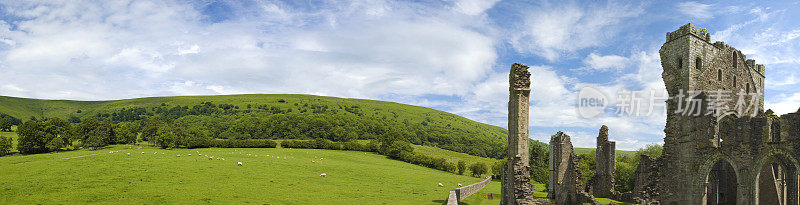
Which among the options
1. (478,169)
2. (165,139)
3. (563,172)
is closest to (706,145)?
(563,172)

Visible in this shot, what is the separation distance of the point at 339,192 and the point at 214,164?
63.5ft

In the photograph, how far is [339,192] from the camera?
33.4 m

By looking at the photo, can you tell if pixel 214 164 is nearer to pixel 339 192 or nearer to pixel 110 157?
pixel 110 157

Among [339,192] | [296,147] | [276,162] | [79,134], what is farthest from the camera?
[296,147]

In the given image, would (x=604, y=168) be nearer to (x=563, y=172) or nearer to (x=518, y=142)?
(x=563, y=172)

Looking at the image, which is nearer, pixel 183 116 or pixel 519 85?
pixel 519 85

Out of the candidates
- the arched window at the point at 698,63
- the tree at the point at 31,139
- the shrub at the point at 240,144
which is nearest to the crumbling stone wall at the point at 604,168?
the arched window at the point at 698,63

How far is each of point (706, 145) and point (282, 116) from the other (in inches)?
4336

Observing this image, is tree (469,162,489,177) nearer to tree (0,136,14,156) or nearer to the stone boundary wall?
the stone boundary wall

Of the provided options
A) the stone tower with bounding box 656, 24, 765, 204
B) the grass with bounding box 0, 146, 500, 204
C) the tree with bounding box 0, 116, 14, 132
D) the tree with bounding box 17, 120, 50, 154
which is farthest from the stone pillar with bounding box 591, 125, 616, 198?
the tree with bounding box 0, 116, 14, 132

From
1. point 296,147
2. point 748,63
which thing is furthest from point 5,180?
point 748,63

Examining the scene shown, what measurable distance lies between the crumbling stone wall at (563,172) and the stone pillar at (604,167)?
4.64 m

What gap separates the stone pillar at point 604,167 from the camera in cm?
3359

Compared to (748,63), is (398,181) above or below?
below
